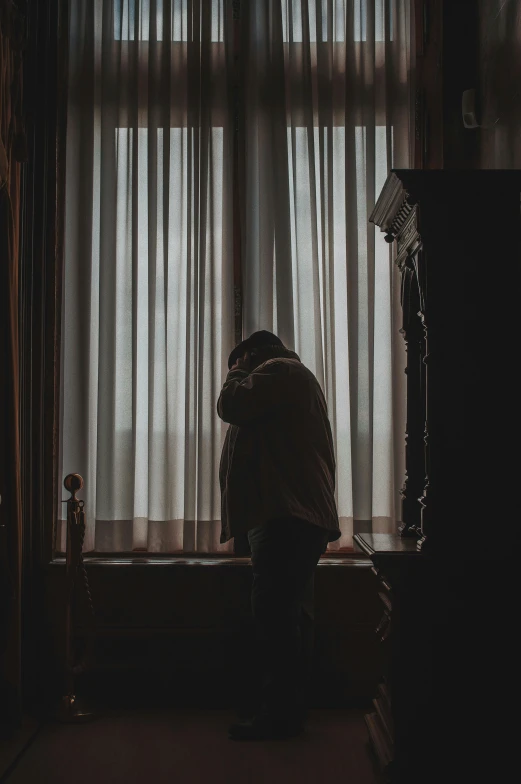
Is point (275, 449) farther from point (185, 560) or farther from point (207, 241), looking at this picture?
point (207, 241)

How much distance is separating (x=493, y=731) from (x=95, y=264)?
2555 mm

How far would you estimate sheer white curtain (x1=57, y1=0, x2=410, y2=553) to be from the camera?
11.1 ft

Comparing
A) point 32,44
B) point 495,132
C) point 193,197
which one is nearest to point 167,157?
point 193,197

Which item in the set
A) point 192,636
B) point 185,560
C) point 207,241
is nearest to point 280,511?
point 185,560

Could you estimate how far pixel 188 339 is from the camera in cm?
340

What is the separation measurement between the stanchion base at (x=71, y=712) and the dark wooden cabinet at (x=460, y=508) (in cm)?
126

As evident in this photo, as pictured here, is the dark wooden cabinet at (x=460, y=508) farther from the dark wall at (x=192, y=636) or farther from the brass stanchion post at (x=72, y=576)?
the brass stanchion post at (x=72, y=576)

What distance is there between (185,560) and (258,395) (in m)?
1.00

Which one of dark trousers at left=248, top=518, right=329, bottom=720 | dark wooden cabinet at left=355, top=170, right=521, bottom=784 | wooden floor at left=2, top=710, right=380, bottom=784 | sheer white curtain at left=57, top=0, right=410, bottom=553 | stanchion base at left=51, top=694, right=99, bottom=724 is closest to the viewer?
dark wooden cabinet at left=355, top=170, right=521, bottom=784

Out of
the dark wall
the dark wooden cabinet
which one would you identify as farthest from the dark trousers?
the dark wall

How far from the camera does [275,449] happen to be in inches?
109

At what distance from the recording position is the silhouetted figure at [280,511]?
2.68 m

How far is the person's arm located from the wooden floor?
122 cm

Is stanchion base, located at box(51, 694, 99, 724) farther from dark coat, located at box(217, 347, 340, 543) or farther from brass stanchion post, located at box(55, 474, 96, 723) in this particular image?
dark coat, located at box(217, 347, 340, 543)
